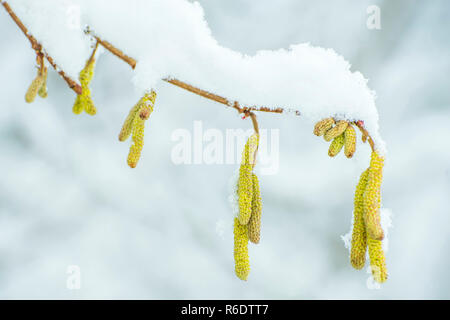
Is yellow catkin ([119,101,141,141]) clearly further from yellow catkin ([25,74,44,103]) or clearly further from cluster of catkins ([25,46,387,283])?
yellow catkin ([25,74,44,103])

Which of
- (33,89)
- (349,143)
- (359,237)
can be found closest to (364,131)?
(349,143)

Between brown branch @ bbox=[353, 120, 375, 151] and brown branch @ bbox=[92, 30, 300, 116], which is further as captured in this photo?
brown branch @ bbox=[353, 120, 375, 151]

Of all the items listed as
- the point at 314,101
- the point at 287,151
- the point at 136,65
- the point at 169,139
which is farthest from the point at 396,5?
the point at 136,65

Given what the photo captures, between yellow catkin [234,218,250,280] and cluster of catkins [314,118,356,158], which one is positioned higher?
cluster of catkins [314,118,356,158]

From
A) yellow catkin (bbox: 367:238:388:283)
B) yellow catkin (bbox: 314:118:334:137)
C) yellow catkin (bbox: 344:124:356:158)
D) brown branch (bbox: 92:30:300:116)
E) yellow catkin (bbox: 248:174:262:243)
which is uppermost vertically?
brown branch (bbox: 92:30:300:116)

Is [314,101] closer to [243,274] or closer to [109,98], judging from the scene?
[243,274]

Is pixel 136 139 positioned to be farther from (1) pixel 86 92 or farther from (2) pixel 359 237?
(2) pixel 359 237

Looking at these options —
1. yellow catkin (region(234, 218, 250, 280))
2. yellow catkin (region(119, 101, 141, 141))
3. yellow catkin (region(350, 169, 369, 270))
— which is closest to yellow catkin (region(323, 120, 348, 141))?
yellow catkin (region(350, 169, 369, 270))
